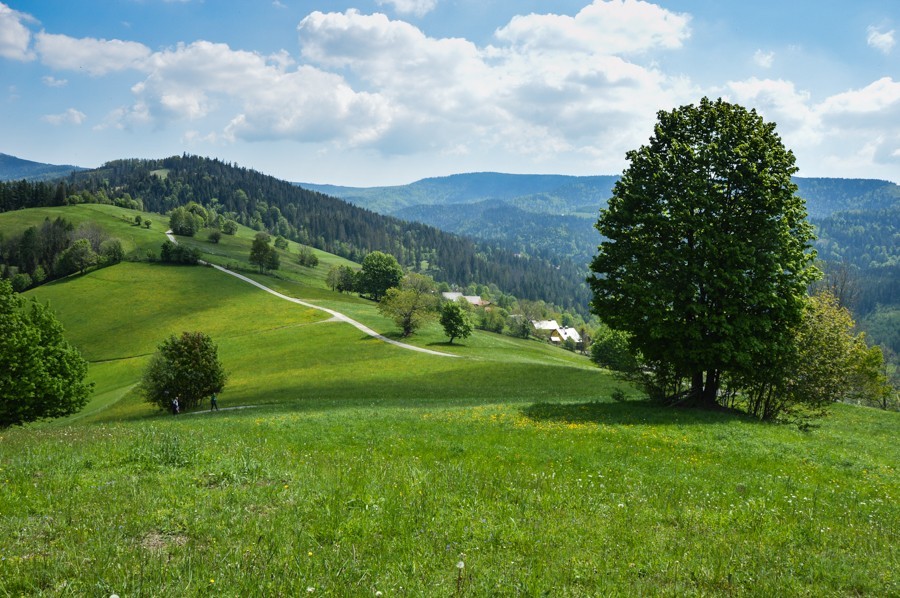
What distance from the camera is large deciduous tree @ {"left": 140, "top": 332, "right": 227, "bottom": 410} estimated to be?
47.3 meters

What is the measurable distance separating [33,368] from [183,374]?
38.9ft

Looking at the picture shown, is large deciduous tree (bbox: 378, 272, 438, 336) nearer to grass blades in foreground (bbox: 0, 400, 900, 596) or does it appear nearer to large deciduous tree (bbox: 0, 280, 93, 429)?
large deciduous tree (bbox: 0, 280, 93, 429)

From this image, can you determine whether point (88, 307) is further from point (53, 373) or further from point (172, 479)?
point (172, 479)

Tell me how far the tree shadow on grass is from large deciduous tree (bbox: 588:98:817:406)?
2.67 metres

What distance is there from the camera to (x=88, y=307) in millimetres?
107188

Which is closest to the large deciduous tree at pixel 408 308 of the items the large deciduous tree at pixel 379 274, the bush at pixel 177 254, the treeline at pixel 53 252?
the large deciduous tree at pixel 379 274

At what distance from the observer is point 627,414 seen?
1047 inches

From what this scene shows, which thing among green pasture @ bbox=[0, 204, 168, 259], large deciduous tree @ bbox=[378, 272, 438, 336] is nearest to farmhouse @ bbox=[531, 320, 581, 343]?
large deciduous tree @ bbox=[378, 272, 438, 336]

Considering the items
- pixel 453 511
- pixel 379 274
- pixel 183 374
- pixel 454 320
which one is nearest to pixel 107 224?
pixel 379 274

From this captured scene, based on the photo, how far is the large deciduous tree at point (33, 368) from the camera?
35.7 metres

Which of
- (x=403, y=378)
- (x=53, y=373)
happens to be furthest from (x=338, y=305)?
(x=53, y=373)

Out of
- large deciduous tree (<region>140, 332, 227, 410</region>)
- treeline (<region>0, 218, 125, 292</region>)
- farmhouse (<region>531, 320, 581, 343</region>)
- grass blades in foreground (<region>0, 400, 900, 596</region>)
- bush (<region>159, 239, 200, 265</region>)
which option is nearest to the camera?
grass blades in foreground (<region>0, 400, 900, 596</region>)

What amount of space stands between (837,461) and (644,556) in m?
14.2

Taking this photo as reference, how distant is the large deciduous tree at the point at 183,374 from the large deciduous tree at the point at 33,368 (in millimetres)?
5396
